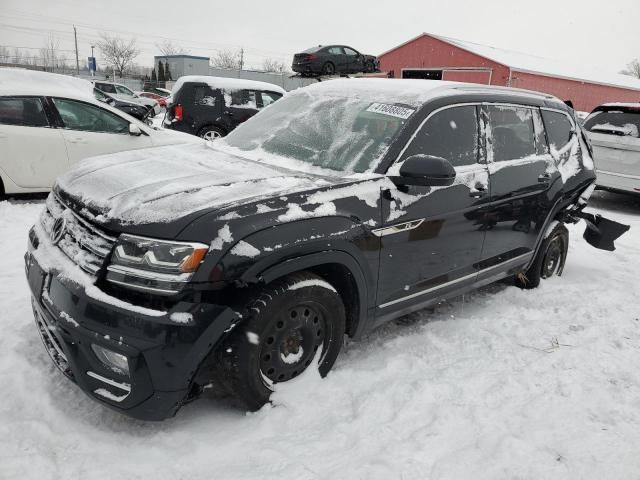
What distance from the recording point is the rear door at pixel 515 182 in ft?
12.7

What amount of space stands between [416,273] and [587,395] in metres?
1.28

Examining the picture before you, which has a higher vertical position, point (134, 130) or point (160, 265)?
point (134, 130)

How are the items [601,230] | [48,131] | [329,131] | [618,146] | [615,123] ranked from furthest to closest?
[615,123] → [618,146] → [48,131] → [601,230] → [329,131]

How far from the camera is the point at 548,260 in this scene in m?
5.02

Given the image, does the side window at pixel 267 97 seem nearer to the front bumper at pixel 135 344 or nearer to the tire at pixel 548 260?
the tire at pixel 548 260

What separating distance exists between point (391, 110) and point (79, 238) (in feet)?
6.83

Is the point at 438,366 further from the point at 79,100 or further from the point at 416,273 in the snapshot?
the point at 79,100

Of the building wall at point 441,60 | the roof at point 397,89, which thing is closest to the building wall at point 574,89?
the building wall at point 441,60

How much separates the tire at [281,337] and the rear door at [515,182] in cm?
158

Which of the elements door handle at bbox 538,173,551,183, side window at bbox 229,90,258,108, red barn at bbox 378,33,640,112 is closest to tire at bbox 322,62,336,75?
red barn at bbox 378,33,640,112

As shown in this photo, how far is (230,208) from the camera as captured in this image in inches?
96.7

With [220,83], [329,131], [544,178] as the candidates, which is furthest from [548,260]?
[220,83]

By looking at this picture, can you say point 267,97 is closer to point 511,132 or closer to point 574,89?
point 511,132

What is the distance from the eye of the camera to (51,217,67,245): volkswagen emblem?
9.06ft
